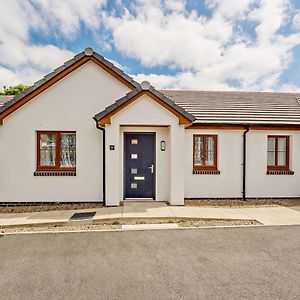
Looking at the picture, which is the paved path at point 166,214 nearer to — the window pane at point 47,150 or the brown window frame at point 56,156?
the brown window frame at point 56,156

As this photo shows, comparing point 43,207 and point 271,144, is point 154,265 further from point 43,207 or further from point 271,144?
point 271,144

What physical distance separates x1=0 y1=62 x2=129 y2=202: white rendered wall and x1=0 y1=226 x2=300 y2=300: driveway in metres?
3.14

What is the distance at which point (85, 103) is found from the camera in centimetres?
869

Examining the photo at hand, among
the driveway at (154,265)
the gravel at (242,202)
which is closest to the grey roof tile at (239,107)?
the gravel at (242,202)

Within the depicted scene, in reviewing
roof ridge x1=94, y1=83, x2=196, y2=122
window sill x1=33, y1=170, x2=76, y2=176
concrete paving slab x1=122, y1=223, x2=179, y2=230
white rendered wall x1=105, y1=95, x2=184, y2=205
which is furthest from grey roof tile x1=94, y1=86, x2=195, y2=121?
concrete paving slab x1=122, y1=223, x2=179, y2=230

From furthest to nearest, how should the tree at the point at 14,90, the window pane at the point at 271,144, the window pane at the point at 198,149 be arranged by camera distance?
the tree at the point at 14,90
the window pane at the point at 271,144
the window pane at the point at 198,149

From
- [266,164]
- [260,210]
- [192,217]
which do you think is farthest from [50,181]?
[266,164]

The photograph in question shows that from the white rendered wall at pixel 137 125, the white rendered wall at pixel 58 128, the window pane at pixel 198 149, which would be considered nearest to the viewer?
the white rendered wall at pixel 137 125

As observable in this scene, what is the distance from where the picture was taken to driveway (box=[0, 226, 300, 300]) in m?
3.30

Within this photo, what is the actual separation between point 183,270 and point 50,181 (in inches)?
250

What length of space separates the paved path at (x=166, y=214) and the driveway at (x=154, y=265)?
981 mm

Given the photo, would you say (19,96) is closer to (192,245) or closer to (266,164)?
(192,245)

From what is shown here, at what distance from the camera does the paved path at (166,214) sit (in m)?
6.60

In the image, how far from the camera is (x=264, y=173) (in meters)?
9.52
